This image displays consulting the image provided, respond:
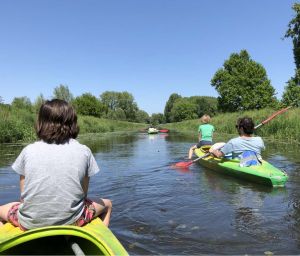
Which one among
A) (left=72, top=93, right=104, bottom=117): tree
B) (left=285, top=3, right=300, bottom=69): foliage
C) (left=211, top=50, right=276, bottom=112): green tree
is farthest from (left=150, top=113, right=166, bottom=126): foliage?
(left=285, top=3, right=300, bottom=69): foliage

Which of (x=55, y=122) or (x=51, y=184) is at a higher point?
(x=55, y=122)

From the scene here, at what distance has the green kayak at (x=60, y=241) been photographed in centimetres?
247

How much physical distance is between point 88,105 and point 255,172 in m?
69.9

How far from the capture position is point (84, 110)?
244ft

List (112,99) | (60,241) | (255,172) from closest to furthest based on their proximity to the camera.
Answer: (60,241), (255,172), (112,99)

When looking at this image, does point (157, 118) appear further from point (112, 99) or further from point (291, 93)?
point (291, 93)

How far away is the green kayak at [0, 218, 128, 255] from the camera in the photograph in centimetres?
247

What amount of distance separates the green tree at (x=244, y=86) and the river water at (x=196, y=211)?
35.6 meters

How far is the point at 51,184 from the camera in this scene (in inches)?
111

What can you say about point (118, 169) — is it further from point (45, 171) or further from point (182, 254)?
point (45, 171)

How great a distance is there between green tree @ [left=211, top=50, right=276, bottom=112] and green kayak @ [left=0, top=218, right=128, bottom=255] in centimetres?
4256

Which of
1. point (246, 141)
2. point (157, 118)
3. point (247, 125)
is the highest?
point (157, 118)

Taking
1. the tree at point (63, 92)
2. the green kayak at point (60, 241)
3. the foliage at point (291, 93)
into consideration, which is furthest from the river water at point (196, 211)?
the tree at point (63, 92)

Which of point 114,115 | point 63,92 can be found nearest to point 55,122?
point 63,92
